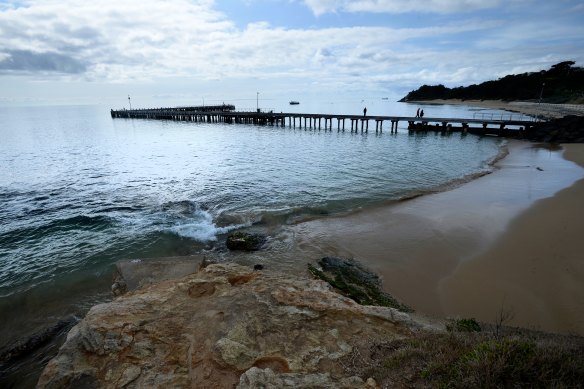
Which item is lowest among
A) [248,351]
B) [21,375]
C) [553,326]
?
[21,375]

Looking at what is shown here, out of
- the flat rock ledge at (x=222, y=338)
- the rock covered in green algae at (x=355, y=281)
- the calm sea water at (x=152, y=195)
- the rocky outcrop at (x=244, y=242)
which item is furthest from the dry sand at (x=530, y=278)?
the calm sea water at (x=152, y=195)

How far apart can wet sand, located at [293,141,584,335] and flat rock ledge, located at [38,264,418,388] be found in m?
3.91

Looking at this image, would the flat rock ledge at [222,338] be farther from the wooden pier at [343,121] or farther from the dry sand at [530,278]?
the wooden pier at [343,121]

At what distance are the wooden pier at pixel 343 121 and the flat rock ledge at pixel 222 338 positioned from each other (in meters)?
44.9

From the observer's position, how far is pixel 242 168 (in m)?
25.3

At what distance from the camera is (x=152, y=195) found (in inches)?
715

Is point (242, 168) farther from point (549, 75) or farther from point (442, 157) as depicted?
point (549, 75)

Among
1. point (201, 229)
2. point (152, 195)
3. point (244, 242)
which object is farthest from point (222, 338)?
point (152, 195)

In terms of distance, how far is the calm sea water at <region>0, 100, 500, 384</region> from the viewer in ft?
32.3

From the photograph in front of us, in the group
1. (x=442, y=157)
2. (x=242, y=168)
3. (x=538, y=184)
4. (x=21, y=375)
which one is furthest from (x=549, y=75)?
(x=21, y=375)

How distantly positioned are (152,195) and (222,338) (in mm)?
15679

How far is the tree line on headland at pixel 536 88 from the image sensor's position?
262 ft

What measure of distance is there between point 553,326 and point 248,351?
22.8ft

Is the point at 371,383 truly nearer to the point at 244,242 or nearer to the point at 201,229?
the point at 244,242
